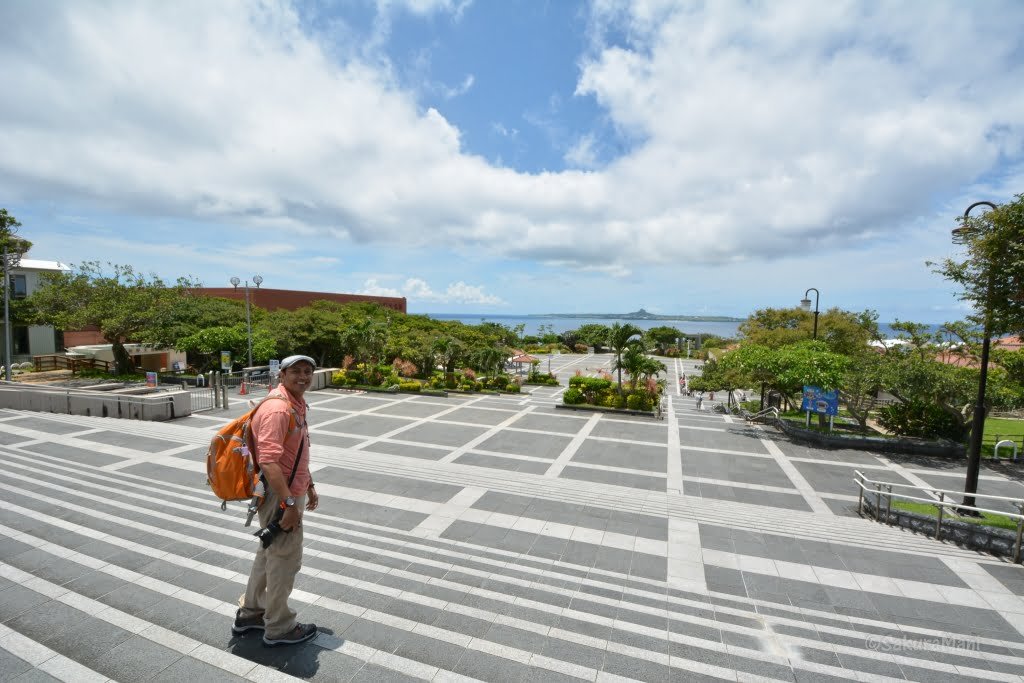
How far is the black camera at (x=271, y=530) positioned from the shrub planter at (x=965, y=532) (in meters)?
11.0

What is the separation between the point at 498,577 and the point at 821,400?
14937 mm

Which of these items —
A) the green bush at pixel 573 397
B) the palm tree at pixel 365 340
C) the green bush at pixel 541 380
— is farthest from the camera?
the green bush at pixel 541 380

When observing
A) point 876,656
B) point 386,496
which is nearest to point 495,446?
point 386,496

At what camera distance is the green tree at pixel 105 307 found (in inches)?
896

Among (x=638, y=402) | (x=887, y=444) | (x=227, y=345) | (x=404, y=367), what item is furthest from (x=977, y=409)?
(x=227, y=345)

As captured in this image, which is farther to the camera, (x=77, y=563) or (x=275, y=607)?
(x=77, y=563)

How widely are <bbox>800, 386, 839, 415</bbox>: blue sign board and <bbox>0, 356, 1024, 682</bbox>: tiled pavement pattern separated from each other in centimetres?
374

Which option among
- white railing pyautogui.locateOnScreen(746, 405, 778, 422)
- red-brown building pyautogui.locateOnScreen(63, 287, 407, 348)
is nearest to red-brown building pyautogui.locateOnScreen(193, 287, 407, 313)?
red-brown building pyautogui.locateOnScreen(63, 287, 407, 348)

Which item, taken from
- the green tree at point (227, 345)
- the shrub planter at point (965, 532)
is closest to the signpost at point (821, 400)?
the shrub planter at point (965, 532)

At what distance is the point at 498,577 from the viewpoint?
6.20 m

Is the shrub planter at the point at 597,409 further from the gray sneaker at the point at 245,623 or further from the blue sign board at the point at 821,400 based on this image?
the gray sneaker at the point at 245,623

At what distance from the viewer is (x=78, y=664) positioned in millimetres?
4062

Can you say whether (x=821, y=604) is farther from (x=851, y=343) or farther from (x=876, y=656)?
(x=851, y=343)

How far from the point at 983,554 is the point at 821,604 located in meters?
4.48
